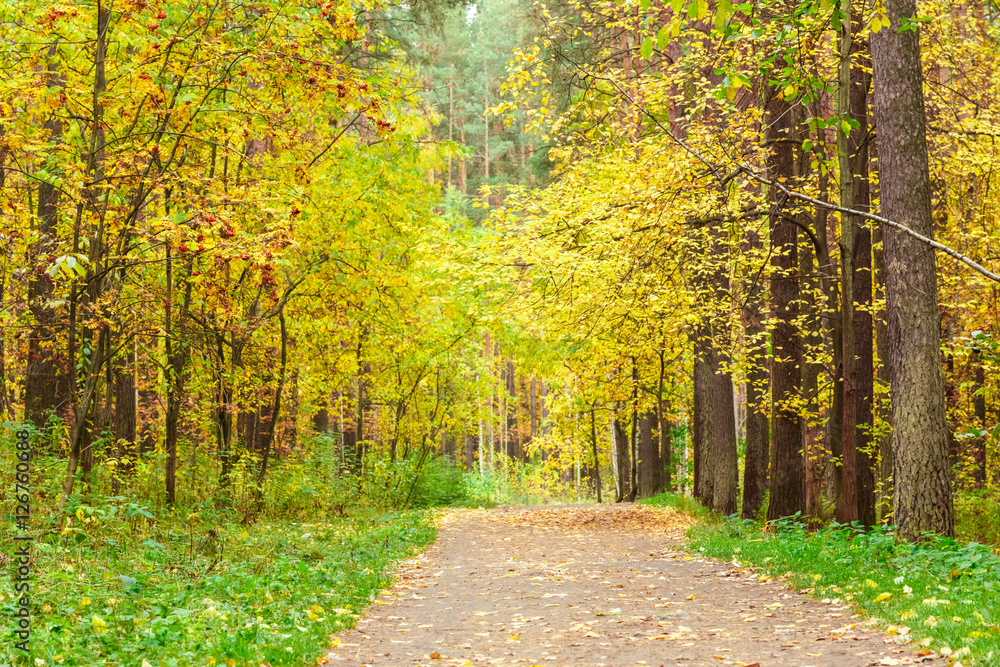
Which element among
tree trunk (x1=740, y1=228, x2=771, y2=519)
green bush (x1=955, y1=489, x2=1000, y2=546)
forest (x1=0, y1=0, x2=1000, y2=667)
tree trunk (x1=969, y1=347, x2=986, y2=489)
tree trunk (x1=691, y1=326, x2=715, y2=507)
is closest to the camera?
forest (x1=0, y1=0, x2=1000, y2=667)

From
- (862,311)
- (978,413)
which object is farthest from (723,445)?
(978,413)

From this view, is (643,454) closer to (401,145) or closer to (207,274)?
(401,145)

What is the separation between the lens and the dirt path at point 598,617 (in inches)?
239

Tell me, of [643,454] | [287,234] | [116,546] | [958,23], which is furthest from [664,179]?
[643,454]

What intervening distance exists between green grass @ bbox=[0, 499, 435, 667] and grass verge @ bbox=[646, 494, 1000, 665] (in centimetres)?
468

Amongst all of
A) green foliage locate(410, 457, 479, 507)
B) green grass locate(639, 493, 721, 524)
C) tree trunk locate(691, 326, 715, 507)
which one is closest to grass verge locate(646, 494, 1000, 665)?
green grass locate(639, 493, 721, 524)

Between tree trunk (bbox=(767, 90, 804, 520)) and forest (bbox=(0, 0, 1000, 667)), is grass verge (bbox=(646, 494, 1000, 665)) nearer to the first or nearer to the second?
forest (bbox=(0, 0, 1000, 667))

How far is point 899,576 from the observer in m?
7.54

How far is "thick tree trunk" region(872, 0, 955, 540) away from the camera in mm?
8641

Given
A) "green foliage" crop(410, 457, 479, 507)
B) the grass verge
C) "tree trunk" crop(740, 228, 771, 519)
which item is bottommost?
"green foliage" crop(410, 457, 479, 507)

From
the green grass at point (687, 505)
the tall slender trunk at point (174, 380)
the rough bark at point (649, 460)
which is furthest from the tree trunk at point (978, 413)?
the tall slender trunk at point (174, 380)

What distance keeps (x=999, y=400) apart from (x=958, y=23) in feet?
26.1

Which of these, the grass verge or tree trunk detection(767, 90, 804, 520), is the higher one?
tree trunk detection(767, 90, 804, 520)

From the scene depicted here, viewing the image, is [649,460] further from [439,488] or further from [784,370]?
[784,370]
